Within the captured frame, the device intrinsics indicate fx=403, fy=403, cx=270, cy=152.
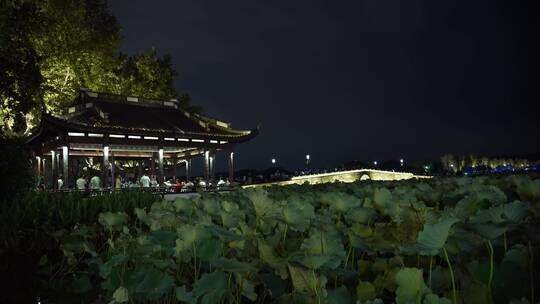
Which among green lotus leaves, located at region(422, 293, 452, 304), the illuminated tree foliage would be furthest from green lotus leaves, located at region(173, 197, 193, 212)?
the illuminated tree foliage

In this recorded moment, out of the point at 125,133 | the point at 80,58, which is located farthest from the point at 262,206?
the point at 80,58

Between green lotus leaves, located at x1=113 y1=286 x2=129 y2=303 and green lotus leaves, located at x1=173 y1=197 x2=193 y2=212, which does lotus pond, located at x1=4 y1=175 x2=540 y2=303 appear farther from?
green lotus leaves, located at x1=173 y1=197 x2=193 y2=212

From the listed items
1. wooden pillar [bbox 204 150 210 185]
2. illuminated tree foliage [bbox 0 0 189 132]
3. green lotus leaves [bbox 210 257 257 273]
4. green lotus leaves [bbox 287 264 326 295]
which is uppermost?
illuminated tree foliage [bbox 0 0 189 132]

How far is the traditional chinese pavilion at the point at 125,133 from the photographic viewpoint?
861 inches

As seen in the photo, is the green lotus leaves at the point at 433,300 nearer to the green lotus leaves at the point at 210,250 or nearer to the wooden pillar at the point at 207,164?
the green lotus leaves at the point at 210,250

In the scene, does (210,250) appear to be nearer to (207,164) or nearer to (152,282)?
(152,282)

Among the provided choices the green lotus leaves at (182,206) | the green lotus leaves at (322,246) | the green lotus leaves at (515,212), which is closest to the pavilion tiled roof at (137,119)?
the green lotus leaves at (182,206)

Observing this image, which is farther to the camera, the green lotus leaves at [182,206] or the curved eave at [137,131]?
the curved eave at [137,131]

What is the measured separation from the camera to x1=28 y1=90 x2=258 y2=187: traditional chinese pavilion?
861 inches

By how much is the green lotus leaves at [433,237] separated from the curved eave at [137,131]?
21.9 meters

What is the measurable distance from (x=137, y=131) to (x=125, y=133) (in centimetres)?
69

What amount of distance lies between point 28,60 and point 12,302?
9716 millimetres

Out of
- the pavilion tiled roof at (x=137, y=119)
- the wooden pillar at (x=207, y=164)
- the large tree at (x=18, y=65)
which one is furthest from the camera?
the wooden pillar at (x=207, y=164)

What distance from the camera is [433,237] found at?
40.7 inches
